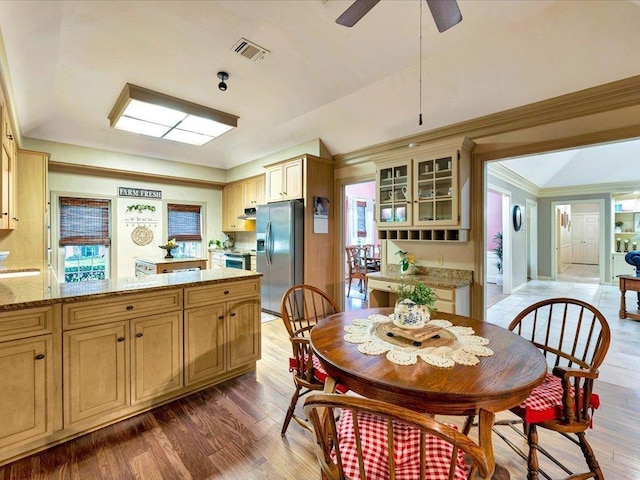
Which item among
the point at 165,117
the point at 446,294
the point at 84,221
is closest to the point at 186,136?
the point at 165,117

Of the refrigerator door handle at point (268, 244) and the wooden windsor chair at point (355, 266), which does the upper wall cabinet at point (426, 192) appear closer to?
the refrigerator door handle at point (268, 244)

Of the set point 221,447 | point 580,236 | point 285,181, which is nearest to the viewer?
point 221,447

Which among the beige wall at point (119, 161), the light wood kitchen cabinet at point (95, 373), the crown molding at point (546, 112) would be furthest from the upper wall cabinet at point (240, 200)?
the light wood kitchen cabinet at point (95, 373)

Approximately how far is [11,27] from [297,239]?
3.32m

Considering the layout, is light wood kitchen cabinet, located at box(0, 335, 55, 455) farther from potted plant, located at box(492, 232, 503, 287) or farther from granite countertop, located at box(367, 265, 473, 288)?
potted plant, located at box(492, 232, 503, 287)

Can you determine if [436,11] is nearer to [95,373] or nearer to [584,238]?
[95,373]

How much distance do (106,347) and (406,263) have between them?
3184 millimetres

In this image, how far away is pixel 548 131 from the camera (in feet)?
9.50

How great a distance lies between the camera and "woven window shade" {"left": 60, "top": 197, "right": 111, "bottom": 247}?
4.91m

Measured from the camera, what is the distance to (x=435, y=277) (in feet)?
12.1

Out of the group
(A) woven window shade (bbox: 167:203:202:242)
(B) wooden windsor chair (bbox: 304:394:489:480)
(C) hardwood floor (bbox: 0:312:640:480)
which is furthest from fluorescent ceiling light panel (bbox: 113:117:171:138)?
(B) wooden windsor chair (bbox: 304:394:489:480)

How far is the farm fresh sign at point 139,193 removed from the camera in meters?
5.37

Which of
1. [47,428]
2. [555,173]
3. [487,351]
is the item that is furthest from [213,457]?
[555,173]

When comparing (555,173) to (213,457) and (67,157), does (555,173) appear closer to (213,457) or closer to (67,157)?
(213,457)
